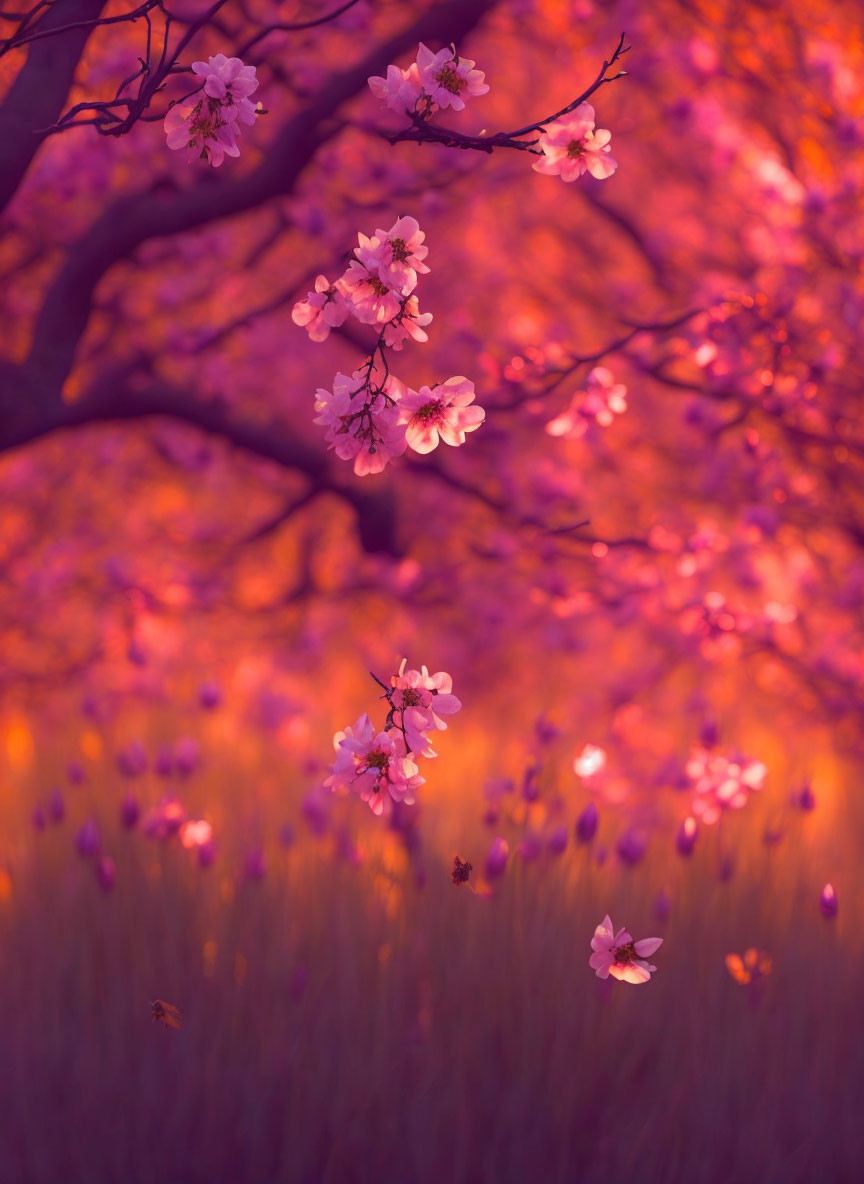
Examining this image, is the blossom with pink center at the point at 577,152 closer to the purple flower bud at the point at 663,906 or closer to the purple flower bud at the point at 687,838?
the purple flower bud at the point at 687,838

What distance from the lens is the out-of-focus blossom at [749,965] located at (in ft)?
12.5

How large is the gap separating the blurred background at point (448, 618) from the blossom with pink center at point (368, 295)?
1.16 meters

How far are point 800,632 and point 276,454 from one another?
2137 millimetres

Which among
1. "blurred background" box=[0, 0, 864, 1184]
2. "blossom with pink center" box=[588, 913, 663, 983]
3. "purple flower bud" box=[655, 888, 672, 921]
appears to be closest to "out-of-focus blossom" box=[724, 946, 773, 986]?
"blurred background" box=[0, 0, 864, 1184]

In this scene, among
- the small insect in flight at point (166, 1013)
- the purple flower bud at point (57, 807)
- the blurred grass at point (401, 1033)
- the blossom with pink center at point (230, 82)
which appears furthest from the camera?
the purple flower bud at point (57, 807)

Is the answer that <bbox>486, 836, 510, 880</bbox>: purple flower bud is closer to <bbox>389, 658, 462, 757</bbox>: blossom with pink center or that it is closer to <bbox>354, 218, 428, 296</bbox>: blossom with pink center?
<bbox>389, 658, 462, 757</bbox>: blossom with pink center

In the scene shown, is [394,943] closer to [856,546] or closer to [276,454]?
[276,454]

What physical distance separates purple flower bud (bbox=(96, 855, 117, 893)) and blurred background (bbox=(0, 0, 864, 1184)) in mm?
69

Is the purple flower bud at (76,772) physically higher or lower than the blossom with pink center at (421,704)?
lower

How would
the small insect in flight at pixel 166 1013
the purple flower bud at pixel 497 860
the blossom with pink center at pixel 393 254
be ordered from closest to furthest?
the blossom with pink center at pixel 393 254, the small insect in flight at pixel 166 1013, the purple flower bud at pixel 497 860

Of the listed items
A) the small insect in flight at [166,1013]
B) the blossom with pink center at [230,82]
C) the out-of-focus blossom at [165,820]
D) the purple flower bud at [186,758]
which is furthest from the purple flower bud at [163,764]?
the blossom with pink center at [230,82]

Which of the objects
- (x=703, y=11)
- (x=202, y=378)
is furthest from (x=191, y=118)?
(x=703, y=11)

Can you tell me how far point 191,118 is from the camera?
2584mm

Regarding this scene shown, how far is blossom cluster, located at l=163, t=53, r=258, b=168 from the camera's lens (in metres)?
2.53
